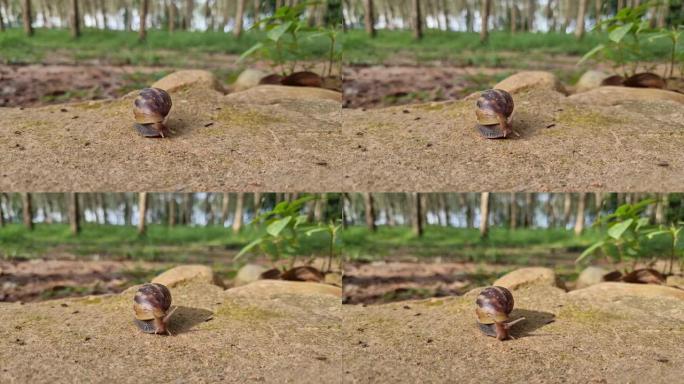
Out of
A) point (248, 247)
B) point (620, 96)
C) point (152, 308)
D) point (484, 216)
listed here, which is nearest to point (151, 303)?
point (152, 308)

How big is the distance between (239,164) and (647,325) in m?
3.83

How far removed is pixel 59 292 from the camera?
8.17 meters

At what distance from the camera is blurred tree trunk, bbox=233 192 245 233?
26.0 feet

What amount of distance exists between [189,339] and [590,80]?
458 cm

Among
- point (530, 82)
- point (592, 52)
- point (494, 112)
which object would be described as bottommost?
point (494, 112)

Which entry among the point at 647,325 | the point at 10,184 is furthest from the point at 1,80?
the point at 647,325

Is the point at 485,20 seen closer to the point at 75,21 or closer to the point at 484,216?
the point at 484,216

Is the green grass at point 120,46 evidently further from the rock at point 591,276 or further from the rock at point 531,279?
the rock at point 591,276

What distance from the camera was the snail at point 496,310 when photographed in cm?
705

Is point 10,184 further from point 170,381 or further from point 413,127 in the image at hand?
point 413,127

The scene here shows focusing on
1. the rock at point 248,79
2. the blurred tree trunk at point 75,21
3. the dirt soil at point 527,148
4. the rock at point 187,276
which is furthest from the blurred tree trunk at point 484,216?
the blurred tree trunk at point 75,21

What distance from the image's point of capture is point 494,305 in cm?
707

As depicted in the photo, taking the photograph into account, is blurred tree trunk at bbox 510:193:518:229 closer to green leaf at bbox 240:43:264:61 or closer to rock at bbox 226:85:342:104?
rock at bbox 226:85:342:104

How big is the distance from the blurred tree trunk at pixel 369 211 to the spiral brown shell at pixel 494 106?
1.33m
